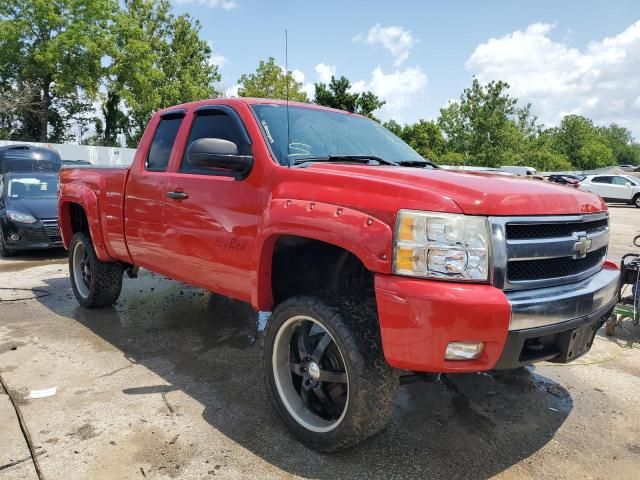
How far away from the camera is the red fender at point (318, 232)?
2.39 m

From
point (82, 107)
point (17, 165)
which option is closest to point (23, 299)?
point (17, 165)

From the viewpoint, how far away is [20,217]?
352 inches

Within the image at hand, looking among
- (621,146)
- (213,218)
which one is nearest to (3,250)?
(213,218)

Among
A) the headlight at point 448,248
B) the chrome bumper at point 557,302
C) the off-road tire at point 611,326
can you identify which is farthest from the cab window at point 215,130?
the off-road tire at point 611,326

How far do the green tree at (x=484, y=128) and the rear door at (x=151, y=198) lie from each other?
45139 millimetres

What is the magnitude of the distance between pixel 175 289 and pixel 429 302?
4946mm

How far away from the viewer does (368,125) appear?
4.23 m

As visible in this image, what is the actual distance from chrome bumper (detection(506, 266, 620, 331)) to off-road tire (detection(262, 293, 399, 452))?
25.7 inches

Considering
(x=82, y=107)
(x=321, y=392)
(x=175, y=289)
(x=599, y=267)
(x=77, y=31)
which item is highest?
(x=77, y=31)

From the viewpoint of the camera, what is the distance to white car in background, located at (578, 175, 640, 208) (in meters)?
26.1

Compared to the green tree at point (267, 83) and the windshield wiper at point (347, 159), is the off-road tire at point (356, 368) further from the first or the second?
the green tree at point (267, 83)

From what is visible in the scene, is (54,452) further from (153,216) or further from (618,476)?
(618,476)

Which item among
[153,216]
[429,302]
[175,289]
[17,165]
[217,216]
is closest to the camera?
[429,302]

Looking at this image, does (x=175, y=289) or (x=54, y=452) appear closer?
(x=54, y=452)
